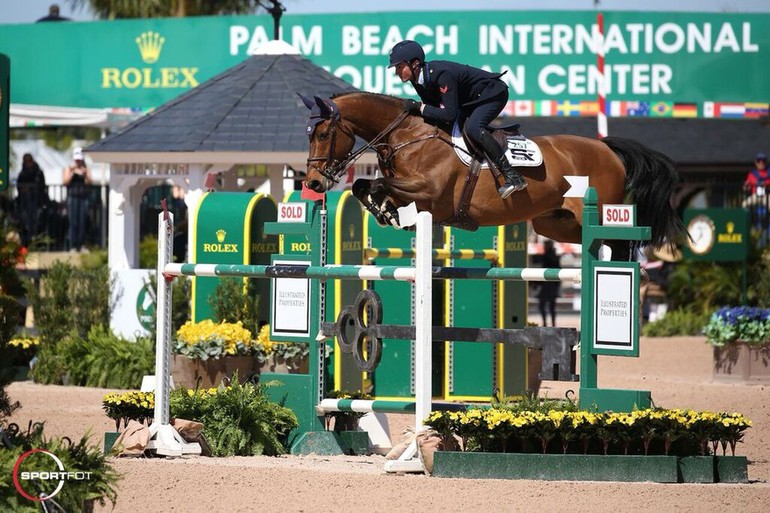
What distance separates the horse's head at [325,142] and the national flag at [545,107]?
11.4 metres

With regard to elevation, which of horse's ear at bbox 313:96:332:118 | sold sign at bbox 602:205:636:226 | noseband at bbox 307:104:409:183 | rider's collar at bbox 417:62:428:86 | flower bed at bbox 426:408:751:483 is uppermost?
rider's collar at bbox 417:62:428:86

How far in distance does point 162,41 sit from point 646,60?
23.4ft

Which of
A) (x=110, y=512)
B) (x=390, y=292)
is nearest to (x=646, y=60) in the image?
(x=390, y=292)

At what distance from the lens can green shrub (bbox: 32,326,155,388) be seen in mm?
12266

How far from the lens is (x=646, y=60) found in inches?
764

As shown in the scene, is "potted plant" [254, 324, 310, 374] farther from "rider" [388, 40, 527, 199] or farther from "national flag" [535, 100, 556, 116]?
"national flag" [535, 100, 556, 116]

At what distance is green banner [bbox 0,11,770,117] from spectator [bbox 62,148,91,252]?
175 centimetres

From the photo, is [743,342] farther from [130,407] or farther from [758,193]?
[758,193]

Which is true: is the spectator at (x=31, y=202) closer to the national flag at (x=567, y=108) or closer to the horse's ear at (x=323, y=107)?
the national flag at (x=567, y=108)

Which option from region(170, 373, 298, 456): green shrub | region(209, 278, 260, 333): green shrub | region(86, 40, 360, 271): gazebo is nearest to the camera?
region(170, 373, 298, 456): green shrub

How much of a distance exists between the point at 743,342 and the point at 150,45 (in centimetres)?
1066

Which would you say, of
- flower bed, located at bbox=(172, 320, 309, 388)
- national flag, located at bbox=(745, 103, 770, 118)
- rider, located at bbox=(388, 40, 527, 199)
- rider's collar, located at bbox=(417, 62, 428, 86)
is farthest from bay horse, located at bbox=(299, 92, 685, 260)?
national flag, located at bbox=(745, 103, 770, 118)

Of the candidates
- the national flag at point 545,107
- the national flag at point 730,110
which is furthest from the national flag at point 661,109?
the national flag at point 545,107

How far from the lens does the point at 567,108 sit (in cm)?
1931
